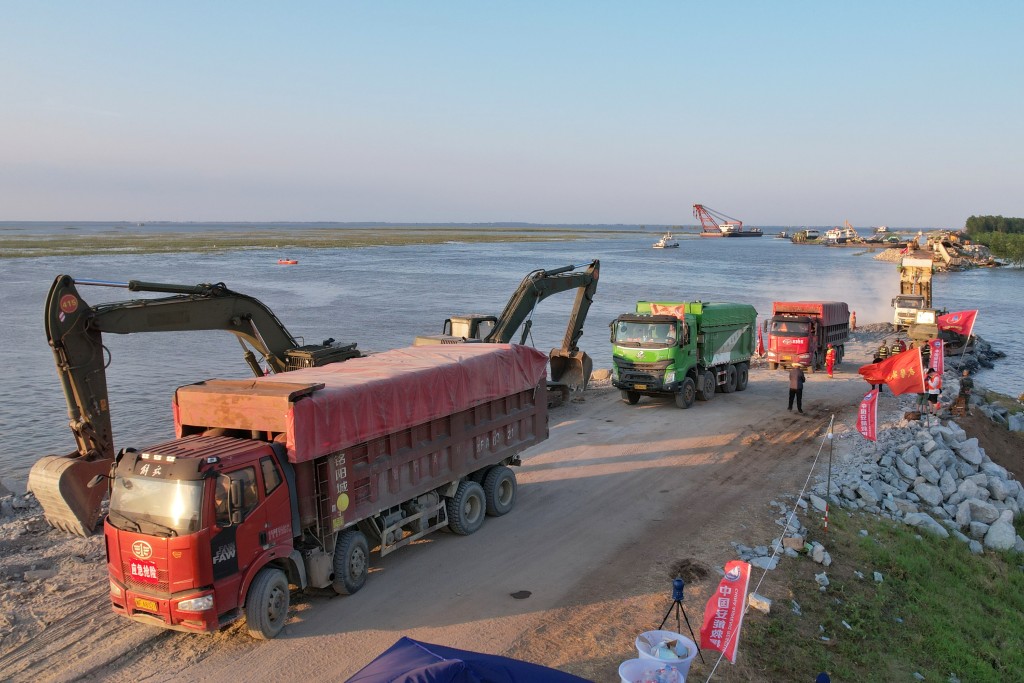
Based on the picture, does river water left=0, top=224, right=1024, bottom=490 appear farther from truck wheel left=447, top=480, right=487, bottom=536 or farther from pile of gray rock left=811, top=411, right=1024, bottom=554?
pile of gray rock left=811, top=411, right=1024, bottom=554

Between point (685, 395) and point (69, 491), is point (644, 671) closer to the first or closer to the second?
point (69, 491)

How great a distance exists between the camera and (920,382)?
62.3 ft

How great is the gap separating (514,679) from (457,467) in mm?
6640

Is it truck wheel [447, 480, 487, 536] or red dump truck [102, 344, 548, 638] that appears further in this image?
truck wheel [447, 480, 487, 536]

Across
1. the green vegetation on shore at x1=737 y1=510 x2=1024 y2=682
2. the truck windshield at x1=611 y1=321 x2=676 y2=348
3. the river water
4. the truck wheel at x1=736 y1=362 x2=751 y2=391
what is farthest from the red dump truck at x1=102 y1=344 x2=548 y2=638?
the truck wheel at x1=736 y1=362 x2=751 y2=391

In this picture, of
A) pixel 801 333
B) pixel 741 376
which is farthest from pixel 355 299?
pixel 741 376

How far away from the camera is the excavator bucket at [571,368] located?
23.3 meters

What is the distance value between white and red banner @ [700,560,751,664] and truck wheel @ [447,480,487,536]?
17.1 ft

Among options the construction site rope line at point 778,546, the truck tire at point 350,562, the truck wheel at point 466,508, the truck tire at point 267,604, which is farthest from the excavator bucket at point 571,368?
the truck tire at point 267,604

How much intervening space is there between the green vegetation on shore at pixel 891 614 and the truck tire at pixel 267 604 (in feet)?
19.5

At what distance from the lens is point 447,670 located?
6590 mm

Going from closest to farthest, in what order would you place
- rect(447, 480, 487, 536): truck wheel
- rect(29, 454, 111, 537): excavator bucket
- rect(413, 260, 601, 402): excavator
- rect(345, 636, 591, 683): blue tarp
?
1. rect(345, 636, 591, 683): blue tarp
2. rect(29, 454, 111, 537): excavator bucket
3. rect(447, 480, 487, 536): truck wheel
4. rect(413, 260, 601, 402): excavator

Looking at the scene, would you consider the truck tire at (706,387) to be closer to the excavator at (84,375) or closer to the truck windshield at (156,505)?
the excavator at (84,375)

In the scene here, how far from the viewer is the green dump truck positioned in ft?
75.0
